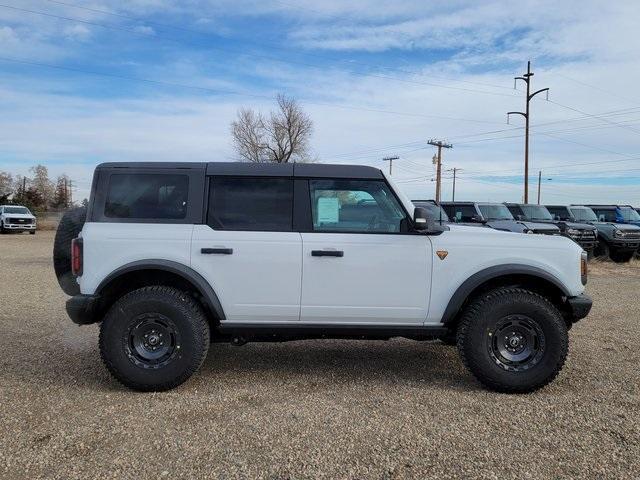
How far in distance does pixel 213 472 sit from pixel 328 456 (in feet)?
2.24

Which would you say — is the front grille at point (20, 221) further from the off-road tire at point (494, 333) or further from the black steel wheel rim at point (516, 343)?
the black steel wheel rim at point (516, 343)

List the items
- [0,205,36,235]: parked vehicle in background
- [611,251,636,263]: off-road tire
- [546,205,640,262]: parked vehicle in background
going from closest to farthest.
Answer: [546,205,640,262]: parked vehicle in background, [611,251,636,263]: off-road tire, [0,205,36,235]: parked vehicle in background

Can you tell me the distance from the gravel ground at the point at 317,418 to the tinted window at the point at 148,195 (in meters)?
1.47

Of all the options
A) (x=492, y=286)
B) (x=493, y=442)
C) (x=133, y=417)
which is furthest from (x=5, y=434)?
(x=492, y=286)

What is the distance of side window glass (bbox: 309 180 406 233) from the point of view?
176 inches

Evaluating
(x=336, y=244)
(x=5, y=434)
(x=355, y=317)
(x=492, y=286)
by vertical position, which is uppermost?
(x=336, y=244)

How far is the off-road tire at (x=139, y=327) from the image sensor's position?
431cm

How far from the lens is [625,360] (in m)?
5.39

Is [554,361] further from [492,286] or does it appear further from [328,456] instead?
[328,456]

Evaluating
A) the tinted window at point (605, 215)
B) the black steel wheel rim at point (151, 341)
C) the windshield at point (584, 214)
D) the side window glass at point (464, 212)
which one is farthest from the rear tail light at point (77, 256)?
the tinted window at point (605, 215)

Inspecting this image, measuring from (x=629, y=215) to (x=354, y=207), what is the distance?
18267 mm

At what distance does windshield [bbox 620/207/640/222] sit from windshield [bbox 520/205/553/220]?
420 centimetres

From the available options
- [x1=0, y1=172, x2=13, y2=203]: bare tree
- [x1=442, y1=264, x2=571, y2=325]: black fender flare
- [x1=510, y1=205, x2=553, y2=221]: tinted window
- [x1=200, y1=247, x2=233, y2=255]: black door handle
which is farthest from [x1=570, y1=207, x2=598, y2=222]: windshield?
[x1=0, y1=172, x2=13, y2=203]: bare tree

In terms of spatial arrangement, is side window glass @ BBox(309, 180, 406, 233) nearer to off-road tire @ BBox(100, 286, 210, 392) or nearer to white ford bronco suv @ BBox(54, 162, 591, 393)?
white ford bronco suv @ BBox(54, 162, 591, 393)
